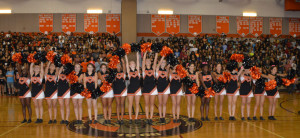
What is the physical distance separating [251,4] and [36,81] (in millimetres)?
17129

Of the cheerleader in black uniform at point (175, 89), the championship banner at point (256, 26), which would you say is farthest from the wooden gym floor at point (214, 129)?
the championship banner at point (256, 26)

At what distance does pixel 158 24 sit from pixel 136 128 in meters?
13.2

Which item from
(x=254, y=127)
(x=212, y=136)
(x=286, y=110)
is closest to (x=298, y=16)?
(x=286, y=110)

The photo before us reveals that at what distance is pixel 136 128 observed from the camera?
5.45m

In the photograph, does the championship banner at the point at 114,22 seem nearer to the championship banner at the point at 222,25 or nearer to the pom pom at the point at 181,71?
the championship banner at the point at 222,25

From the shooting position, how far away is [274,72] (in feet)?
20.9

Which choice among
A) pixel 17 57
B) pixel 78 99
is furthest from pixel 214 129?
pixel 17 57

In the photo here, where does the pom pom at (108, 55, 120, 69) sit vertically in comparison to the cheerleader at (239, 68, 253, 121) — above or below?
above

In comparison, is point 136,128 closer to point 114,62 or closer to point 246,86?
point 114,62

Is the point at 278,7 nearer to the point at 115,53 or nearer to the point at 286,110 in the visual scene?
the point at 286,110

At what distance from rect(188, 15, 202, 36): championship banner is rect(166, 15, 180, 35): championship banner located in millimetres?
880

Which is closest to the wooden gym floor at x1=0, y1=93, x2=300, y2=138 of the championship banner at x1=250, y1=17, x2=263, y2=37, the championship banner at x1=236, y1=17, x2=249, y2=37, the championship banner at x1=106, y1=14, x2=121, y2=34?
the championship banner at x1=106, y1=14, x2=121, y2=34

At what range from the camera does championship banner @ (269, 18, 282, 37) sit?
1873 centimetres

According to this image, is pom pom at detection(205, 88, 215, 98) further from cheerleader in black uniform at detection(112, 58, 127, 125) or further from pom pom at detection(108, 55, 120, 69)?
pom pom at detection(108, 55, 120, 69)
